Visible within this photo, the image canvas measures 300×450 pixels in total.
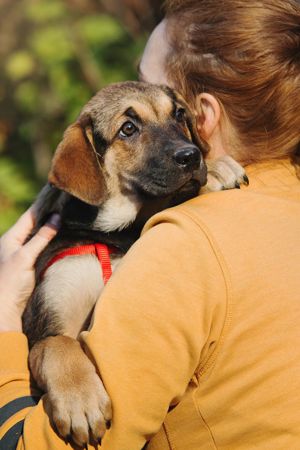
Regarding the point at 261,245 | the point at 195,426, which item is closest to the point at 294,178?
the point at 261,245

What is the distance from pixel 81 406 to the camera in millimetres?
2250

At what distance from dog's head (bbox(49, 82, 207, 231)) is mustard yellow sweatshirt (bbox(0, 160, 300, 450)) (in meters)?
0.93

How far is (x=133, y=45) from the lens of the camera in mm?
6414

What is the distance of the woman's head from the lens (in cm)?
282

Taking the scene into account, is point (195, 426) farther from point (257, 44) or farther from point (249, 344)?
point (257, 44)

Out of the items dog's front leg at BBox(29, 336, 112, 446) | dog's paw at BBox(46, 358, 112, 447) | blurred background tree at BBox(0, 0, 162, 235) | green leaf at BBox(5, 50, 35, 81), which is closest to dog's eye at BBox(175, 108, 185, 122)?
dog's front leg at BBox(29, 336, 112, 446)

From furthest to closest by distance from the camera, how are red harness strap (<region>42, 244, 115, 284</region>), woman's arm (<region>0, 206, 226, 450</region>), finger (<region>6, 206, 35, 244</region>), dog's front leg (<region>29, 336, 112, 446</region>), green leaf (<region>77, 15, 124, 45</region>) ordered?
green leaf (<region>77, 15, 124, 45</region>) < finger (<region>6, 206, 35, 244</region>) < red harness strap (<region>42, 244, 115, 284</region>) < dog's front leg (<region>29, 336, 112, 446</region>) < woman's arm (<region>0, 206, 226, 450</region>)

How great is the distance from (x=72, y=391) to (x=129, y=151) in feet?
4.79

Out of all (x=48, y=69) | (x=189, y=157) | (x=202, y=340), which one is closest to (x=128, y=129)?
(x=189, y=157)

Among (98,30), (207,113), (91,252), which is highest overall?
(207,113)

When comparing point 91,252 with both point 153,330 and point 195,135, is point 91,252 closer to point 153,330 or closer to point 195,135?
point 195,135

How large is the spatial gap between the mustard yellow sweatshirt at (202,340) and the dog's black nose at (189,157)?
0.87 metres

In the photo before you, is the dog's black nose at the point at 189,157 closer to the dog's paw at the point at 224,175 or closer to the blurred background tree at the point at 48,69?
the dog's paw at the point at 224,175

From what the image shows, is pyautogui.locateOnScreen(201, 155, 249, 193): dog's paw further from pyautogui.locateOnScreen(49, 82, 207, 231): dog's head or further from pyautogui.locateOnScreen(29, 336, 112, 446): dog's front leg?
pyautogui.locateOnScreen(29, 336, 112, 446): dog's front leg
